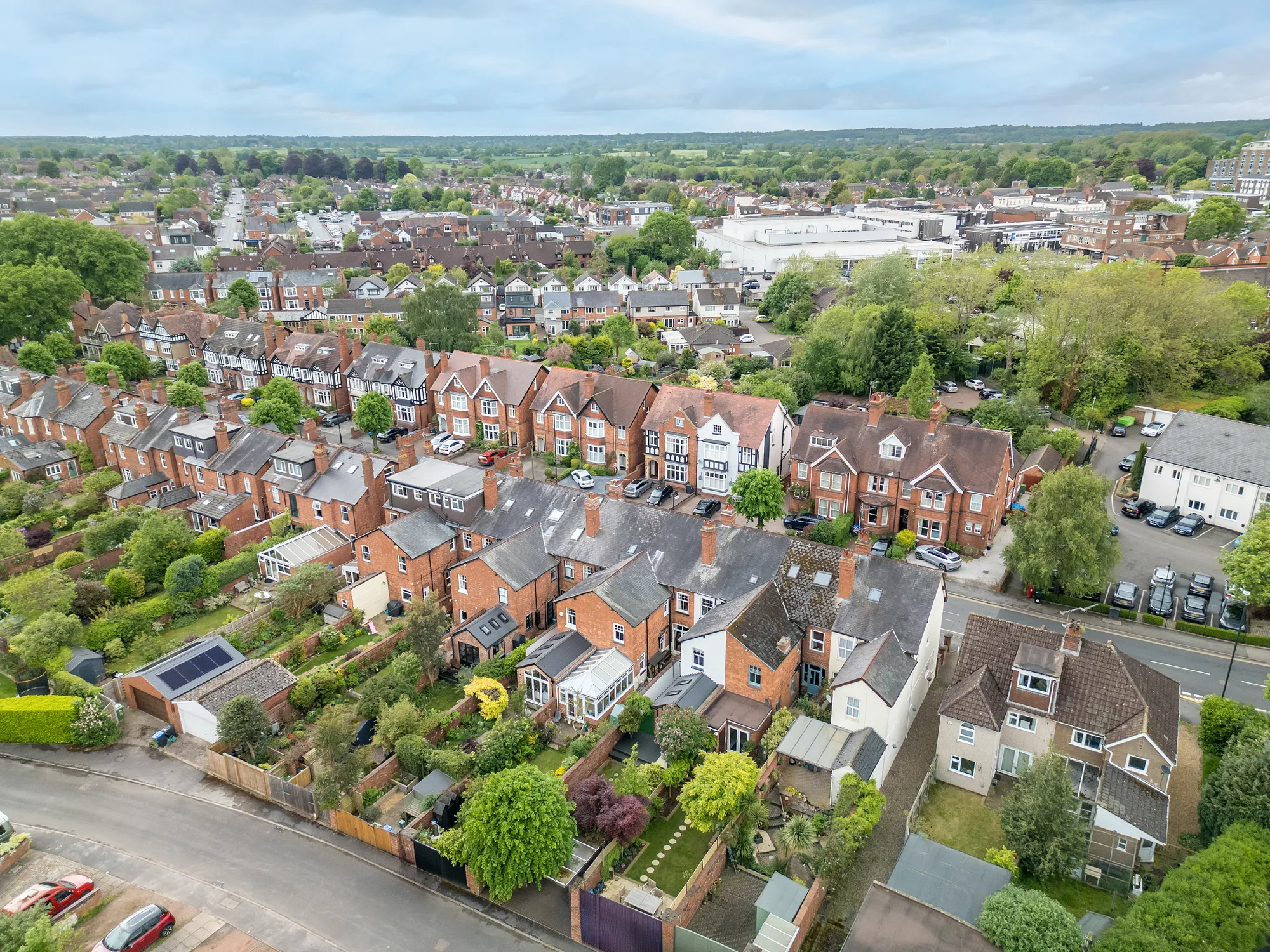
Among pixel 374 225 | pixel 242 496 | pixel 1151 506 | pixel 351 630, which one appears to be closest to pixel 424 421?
pixel 242 496

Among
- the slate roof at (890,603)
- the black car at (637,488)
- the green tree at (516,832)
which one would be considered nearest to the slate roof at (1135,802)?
the slate roof at (890,603)

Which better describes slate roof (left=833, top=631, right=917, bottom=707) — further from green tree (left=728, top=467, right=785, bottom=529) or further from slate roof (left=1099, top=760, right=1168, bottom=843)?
green tree (left=728, top=467, right=785, bottom=529)

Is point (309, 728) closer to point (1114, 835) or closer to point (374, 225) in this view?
point (1114, 835)

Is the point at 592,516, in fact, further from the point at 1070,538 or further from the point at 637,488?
the point at 1070,538

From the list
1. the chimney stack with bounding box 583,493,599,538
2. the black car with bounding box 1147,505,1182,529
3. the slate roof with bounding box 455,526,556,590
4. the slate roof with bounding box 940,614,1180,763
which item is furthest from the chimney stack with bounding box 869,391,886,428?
the slate roof with bounding box 455,526,556,590

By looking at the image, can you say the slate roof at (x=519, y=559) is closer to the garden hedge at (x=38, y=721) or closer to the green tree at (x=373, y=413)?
the garden hedge at (x=38, y=721)

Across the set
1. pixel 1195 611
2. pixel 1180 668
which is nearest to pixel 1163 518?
pixel 1195 611
